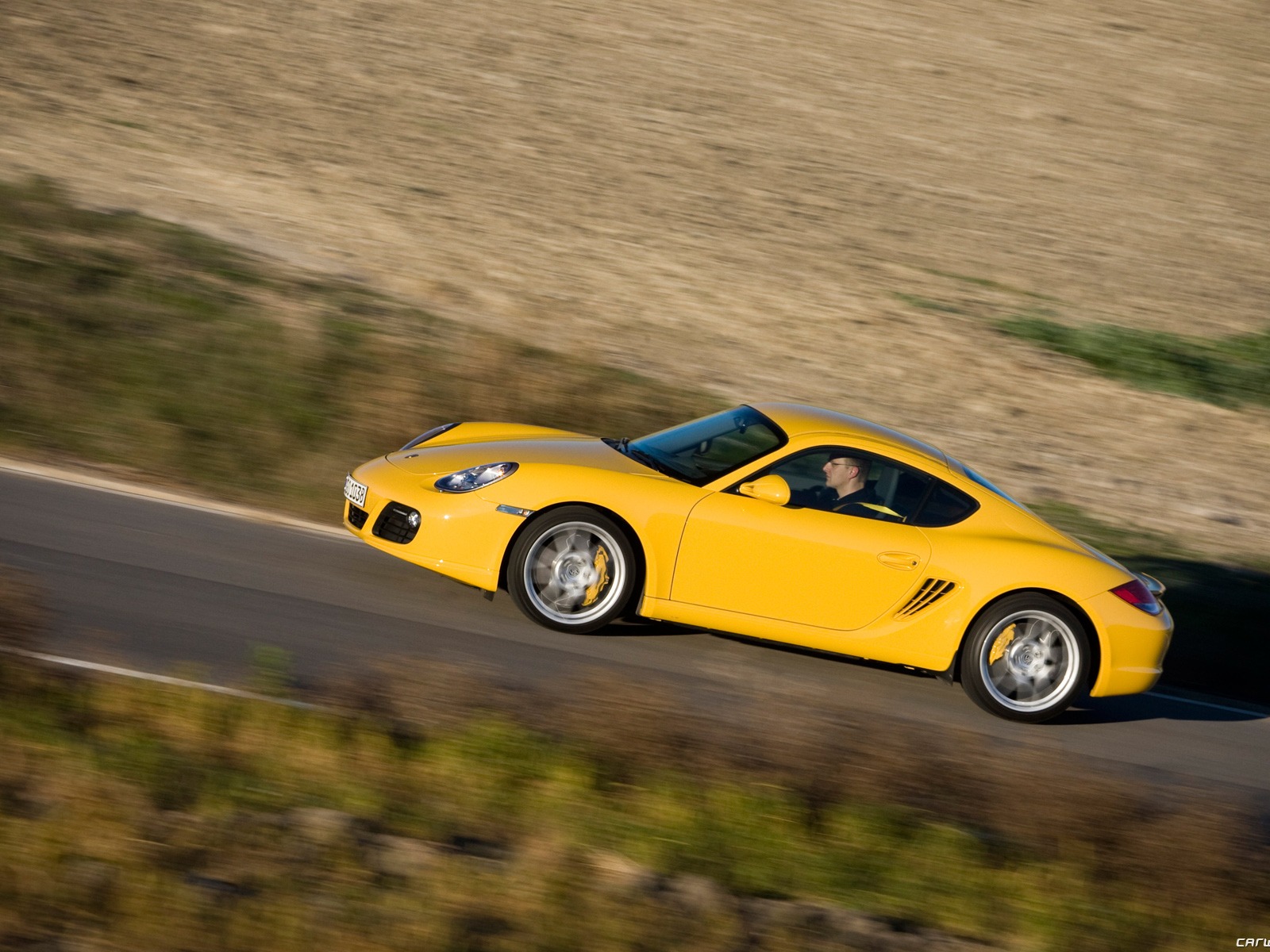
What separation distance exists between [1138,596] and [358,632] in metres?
4.45

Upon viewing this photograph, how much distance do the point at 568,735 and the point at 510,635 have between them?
64.9 inches

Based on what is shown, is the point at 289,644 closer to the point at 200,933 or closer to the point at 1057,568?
the point at 200,933

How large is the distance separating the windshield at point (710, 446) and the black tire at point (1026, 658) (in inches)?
63.4

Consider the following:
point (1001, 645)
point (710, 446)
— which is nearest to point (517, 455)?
point (710, 446)

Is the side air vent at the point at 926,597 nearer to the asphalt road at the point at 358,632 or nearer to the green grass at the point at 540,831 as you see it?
the asphalt road at the point at 358,632

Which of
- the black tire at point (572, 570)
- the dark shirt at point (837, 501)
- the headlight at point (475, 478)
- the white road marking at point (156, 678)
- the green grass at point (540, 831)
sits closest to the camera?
the green grass at point (540, 831)

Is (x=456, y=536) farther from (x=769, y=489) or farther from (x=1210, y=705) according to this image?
(x=1210, y=705)

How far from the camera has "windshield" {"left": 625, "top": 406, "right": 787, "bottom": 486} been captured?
761cm

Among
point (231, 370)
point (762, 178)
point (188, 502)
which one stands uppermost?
point (762, 178)

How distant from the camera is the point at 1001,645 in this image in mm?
7688

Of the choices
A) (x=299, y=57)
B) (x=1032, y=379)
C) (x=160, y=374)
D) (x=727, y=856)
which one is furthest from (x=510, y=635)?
(x=299, y=57)

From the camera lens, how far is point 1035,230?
19.5 metres

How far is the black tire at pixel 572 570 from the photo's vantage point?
723 centimetres

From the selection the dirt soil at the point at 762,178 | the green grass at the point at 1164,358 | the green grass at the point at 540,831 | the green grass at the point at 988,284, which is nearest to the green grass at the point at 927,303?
the dirt soil at the point at 762,178
